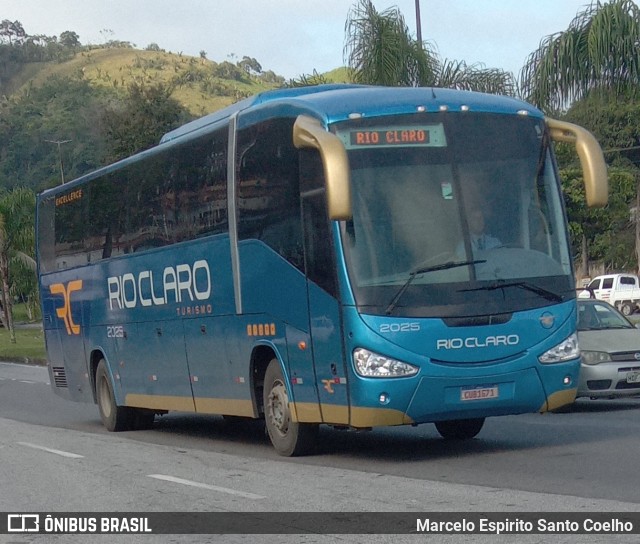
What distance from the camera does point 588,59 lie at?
25281 mm

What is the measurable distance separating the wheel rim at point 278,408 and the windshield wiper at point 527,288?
246 centimetres

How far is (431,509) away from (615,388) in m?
7.87

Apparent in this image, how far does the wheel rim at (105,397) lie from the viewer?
18438 mm

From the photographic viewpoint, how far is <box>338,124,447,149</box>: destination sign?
11594mm

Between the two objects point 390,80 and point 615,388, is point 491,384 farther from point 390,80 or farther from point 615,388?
point 390,80

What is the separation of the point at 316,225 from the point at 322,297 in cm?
68

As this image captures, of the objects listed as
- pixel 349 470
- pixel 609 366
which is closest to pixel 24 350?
pixel 609 366

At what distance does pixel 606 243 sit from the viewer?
64.9 meters

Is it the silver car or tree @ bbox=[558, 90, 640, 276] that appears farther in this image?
tree @ bbox=[558, 90, 640, 276]

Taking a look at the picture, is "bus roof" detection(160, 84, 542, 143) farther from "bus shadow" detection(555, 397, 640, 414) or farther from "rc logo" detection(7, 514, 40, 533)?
"bus shadow" detection(555, 397, 640, 414)

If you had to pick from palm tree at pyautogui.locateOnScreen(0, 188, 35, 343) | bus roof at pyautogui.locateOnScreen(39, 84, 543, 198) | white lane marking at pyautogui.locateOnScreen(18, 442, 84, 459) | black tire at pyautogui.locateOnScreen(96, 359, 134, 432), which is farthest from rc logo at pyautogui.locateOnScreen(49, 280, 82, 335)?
palm tree at pyautogui.locateOnScreen(0, 188, 35, 343)

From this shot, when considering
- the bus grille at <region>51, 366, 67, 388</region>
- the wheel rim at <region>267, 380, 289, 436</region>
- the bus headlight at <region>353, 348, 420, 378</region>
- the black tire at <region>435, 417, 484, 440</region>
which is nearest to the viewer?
the bus headlight at <region>353, 348, 420, 378</region>

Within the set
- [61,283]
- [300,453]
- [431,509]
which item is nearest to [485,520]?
[431,509]

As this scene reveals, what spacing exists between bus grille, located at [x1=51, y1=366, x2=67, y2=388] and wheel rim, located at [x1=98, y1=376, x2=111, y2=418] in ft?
5.94
